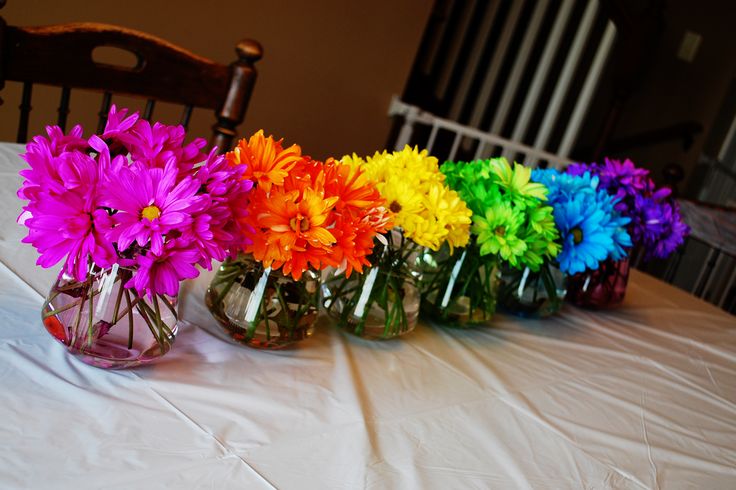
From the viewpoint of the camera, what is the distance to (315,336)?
2.96 ft

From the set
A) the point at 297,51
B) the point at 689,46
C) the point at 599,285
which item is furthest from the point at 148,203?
the point at 689,46

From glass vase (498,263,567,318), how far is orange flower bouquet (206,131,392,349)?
1.33 feet

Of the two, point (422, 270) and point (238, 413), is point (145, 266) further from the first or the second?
point (422, 270)

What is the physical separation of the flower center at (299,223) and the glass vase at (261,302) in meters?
0.06

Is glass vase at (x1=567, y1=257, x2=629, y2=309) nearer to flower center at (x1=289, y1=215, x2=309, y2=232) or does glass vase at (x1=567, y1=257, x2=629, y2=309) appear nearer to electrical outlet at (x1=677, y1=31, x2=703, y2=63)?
flower center at (x1=289, y1=215, x2=309, y2=232)

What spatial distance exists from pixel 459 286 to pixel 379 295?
6.3 inches

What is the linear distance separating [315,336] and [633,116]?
4.52m

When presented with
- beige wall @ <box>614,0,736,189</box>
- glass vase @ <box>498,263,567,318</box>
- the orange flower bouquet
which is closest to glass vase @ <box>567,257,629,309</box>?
glass vase @ <box>498,263,567,318</box>

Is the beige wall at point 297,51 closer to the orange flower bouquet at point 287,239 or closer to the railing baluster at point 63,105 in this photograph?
the railing baluster at point 63,105

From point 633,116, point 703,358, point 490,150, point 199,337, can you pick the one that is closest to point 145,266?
point 199,337

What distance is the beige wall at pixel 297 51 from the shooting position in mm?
2135

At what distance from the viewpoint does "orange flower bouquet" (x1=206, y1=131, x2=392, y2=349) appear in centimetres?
71

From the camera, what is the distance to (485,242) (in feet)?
3.15

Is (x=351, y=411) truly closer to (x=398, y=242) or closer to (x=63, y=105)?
(x=398, y=242)
